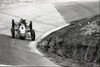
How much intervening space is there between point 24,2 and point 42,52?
11971 millimetres

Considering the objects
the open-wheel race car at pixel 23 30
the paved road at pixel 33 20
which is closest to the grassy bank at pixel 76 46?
the paved road at pixel 33 20

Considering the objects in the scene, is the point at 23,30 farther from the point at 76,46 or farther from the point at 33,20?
the point at 33,20

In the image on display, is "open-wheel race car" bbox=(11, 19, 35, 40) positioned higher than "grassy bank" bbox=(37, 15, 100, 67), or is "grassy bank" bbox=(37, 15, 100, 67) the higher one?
"grassy bank" bbox=(37, 15, 100, 67)

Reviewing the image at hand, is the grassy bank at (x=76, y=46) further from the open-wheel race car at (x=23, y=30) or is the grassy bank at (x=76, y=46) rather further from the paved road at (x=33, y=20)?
the open-wheel race car at (x=23, y=30)

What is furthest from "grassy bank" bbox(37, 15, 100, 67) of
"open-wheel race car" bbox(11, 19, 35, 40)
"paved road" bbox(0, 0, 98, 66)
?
"open-wheel race car" bbox(11, 19, 35, 40)

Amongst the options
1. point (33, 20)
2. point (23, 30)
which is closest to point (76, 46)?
point (23, 30)

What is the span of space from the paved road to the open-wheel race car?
11.0 inches

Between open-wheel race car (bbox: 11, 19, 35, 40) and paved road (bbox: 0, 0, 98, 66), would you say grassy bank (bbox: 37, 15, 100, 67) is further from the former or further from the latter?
open-wheel race car (bbox: 11, 19, 35, 40)

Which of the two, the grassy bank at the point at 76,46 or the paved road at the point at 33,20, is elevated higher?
the grassy bank at the point at 76,46

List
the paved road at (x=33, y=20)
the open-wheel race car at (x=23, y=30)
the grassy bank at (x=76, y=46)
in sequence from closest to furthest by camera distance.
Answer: the grassy bank at (x=76, y=46) → the paved road at (x=33, y=20) → the open-wheel race car at (x=23, y=30)

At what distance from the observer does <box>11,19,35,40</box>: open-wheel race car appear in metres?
15.8

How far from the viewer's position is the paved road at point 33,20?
1291 cm

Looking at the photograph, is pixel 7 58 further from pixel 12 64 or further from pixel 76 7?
pixel 76 7

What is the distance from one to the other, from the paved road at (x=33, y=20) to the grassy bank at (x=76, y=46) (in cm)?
54
